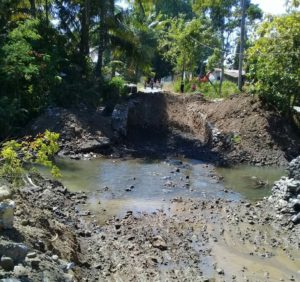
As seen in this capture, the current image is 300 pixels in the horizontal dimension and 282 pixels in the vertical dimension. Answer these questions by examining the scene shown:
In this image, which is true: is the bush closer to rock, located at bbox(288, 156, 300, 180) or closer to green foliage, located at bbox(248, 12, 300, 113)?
green foliage, located at bbox(248, 12, 300, 113)

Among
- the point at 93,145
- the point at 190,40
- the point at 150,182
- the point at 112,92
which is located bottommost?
the point at 150,182

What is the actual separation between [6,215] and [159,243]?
372 cm

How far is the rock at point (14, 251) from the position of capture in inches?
223

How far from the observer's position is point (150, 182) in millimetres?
14727

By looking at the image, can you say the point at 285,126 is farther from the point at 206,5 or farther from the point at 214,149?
the point at 206,5

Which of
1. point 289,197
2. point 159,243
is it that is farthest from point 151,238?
point 289,197

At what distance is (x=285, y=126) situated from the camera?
20562 mm

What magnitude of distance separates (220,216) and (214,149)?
8614 mm

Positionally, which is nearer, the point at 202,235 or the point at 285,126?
the point at 202,235

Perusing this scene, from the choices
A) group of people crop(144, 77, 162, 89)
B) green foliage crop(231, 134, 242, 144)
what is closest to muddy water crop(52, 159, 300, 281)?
green foliage crop(231, 134, 242, 144)

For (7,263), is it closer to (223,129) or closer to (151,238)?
(151,238)

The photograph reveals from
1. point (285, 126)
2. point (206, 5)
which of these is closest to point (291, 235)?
point (285, 126)

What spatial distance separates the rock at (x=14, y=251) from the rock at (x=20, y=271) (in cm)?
21

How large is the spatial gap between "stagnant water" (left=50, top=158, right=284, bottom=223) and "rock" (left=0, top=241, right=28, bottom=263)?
5.04 m
